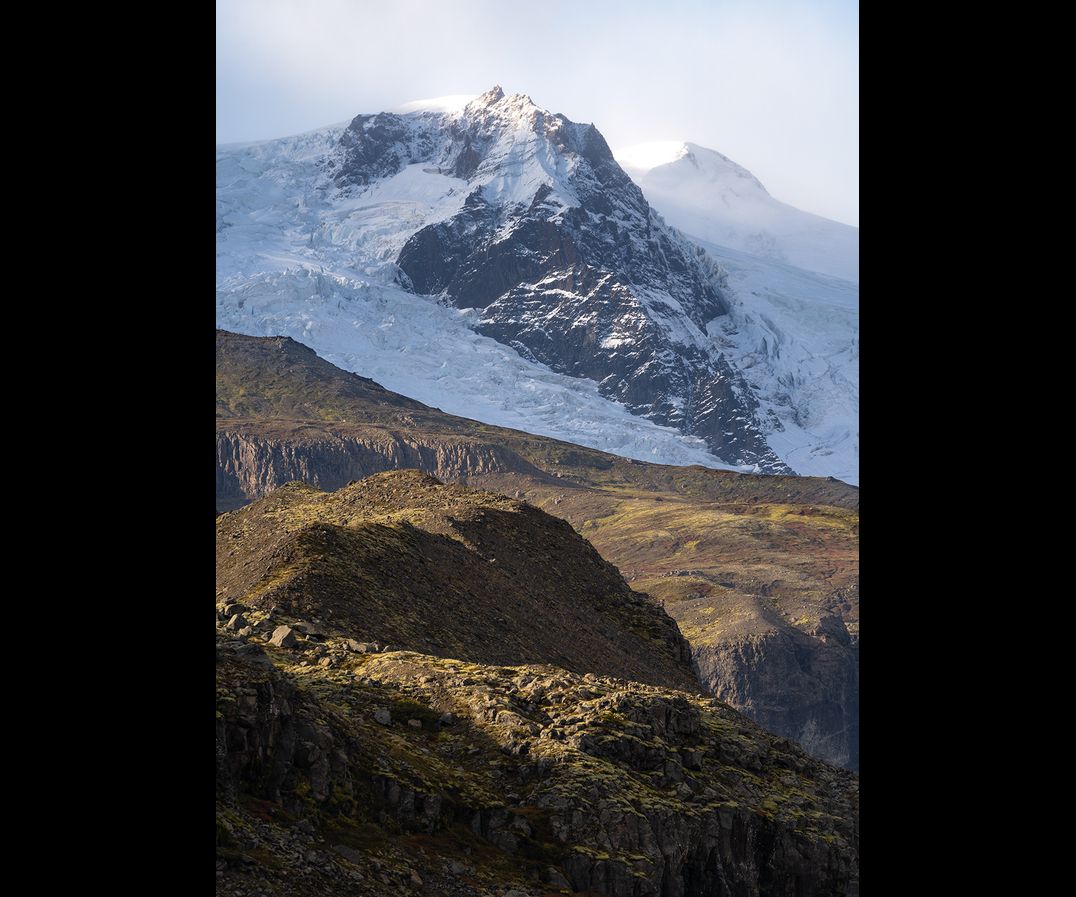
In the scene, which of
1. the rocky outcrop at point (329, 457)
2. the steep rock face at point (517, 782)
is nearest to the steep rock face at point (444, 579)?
the steep rock face at point (517, 782)

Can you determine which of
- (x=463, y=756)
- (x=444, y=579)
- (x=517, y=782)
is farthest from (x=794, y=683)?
(x=517, y=782)

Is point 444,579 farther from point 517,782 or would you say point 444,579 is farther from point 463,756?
point 517,782

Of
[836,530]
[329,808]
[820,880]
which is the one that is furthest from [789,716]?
[329,808]

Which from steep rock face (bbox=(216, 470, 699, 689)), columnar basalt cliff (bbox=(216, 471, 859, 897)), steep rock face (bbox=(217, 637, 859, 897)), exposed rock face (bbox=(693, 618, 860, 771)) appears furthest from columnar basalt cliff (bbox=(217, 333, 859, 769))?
steep rock face (bbox=(217, 637, 859, 897))

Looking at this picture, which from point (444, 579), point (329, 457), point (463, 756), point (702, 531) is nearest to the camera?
point (463, 756)

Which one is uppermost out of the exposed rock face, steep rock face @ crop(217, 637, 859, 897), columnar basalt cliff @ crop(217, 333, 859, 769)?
steep rock face @ crop(217, 637, 859, 897)

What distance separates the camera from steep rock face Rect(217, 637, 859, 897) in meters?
14.7

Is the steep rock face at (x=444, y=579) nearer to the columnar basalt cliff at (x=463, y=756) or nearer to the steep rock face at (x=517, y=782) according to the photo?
the columnar basalt cliff at (x=463, y=756)

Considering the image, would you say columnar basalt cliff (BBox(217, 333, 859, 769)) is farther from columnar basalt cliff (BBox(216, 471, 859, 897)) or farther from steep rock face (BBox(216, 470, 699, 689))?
columnar basalt cliff (BBox(216, 471, 859, 897))

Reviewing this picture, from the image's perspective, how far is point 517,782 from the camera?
60.5 feet

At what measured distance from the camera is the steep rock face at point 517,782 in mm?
14695

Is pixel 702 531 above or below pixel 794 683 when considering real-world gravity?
above
